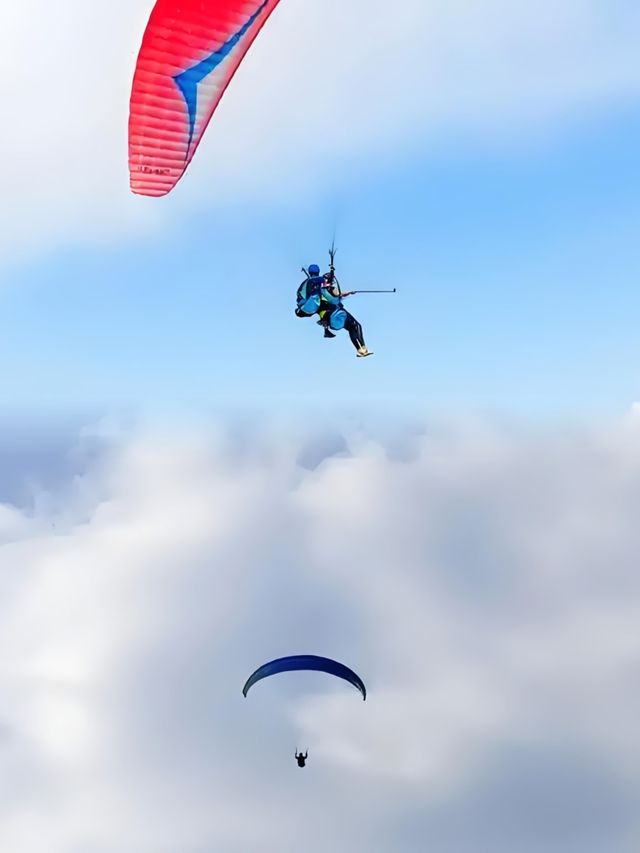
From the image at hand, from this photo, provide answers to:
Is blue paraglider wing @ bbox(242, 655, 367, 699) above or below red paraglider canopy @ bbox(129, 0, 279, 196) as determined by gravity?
below

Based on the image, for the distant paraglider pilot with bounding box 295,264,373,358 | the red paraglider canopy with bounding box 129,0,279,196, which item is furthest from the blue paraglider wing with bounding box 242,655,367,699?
the red paraglider canopy with bounding box 129,0,279,196

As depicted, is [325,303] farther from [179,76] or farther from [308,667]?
[308,667]

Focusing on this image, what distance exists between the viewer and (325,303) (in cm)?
3288

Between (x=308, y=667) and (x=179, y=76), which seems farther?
(x=308, y=667)

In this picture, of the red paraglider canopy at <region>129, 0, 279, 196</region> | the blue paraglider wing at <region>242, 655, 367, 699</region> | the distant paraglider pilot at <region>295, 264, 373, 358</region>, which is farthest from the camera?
the blue paraglider wing at <region>242, 655, 367, 699</region>

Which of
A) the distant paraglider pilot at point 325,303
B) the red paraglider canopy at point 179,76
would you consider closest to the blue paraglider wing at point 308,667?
the distant paraglider pilot at point 325,303

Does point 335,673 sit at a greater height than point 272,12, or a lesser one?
lesser

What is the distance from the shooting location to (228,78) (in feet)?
93.9

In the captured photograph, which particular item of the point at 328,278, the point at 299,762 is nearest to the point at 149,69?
the point at 328,278

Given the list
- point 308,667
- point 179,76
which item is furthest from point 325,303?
point 308,667

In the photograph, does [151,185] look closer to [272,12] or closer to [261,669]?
[272,12]

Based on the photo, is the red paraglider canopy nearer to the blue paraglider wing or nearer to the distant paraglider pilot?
the distant paraglider pilot

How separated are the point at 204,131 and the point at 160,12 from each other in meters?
3.87

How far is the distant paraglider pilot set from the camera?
108 feet
